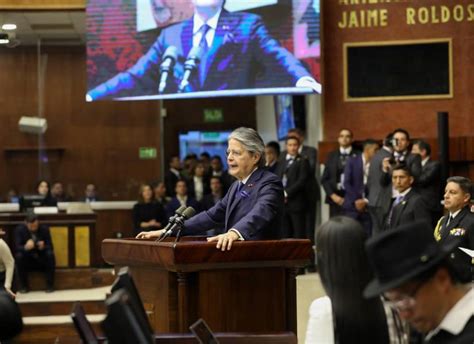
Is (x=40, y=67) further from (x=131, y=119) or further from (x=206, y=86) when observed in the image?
(x=206, y=86)

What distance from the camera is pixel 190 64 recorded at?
1291cm

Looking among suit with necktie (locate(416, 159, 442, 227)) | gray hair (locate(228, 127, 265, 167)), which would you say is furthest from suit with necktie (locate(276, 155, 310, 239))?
gray hair (locate(228, 127, 265, 167))

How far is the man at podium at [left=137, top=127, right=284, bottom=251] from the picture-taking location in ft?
16.6

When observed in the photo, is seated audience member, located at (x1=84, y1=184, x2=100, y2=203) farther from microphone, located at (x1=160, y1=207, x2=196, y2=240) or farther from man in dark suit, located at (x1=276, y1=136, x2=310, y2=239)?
microphone, located at (x1=160, y1=207, x2=196, y2=240)

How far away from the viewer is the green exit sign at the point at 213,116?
21.0m

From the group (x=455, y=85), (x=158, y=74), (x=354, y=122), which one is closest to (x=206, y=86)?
(x=158, y=74)

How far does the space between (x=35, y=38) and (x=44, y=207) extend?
3192mm

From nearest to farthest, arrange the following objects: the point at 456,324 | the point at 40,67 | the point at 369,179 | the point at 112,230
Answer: the point at 456,324
the point at 369,179
the point at 112,230
the point at 40,67

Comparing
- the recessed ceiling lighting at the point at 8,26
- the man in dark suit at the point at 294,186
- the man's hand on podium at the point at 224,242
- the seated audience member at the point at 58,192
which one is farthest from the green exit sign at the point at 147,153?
the man's hand on podium at the point at 224,242

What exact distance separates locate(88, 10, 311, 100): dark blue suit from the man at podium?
7330 millimetres

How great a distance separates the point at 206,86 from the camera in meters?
12.8

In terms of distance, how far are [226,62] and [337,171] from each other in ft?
6.22

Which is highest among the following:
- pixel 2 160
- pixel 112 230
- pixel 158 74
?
pixel 158 74

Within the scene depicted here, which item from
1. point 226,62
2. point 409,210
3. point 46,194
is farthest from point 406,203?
point 46,194
